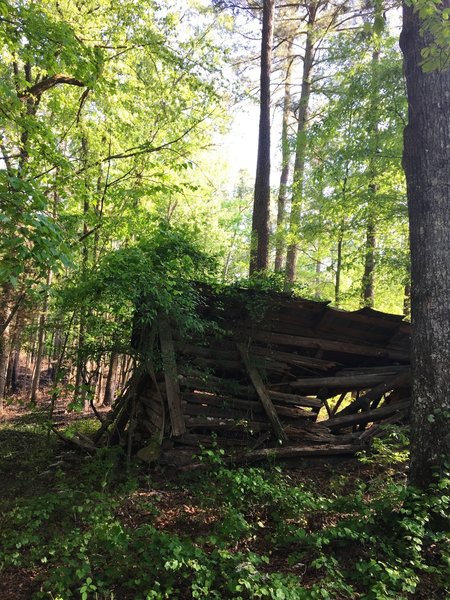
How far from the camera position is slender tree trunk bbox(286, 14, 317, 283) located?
41.9 ft

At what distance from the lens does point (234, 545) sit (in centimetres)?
445

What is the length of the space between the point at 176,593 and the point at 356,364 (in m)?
6.77

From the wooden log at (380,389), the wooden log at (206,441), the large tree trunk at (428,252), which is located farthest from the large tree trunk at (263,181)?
the large tree trunk at (428,252)

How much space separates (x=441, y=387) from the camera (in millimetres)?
4547

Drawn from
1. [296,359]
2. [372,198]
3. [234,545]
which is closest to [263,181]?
[372,198]

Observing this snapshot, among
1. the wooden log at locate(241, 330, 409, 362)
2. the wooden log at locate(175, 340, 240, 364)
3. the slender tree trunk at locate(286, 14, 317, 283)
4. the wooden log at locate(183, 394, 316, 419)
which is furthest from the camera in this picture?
the slender tree trunk at locate(286, 14, 317, 283)

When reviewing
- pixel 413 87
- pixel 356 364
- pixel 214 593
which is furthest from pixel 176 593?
pixel 356 364

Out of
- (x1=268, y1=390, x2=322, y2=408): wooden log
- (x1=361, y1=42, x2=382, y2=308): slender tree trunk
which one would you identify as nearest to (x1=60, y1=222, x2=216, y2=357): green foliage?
(x1=268, y1=390, x2=322, y2=408): wooden log

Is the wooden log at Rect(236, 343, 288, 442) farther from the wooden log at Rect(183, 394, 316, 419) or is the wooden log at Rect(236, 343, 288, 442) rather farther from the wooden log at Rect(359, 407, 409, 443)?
the wooden log at Rect(359, 407, 409, 443)

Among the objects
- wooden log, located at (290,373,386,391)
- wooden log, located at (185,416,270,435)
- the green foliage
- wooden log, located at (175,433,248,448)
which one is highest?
the green foliage

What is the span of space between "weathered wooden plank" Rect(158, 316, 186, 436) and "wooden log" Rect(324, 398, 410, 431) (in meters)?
3.17

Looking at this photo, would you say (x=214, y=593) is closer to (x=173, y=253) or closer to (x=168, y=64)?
(x=173, y=253)

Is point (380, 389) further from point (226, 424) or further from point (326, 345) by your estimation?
point (226, 424)

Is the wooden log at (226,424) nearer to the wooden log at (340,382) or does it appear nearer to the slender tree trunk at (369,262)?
the wooden log at (340,382)
